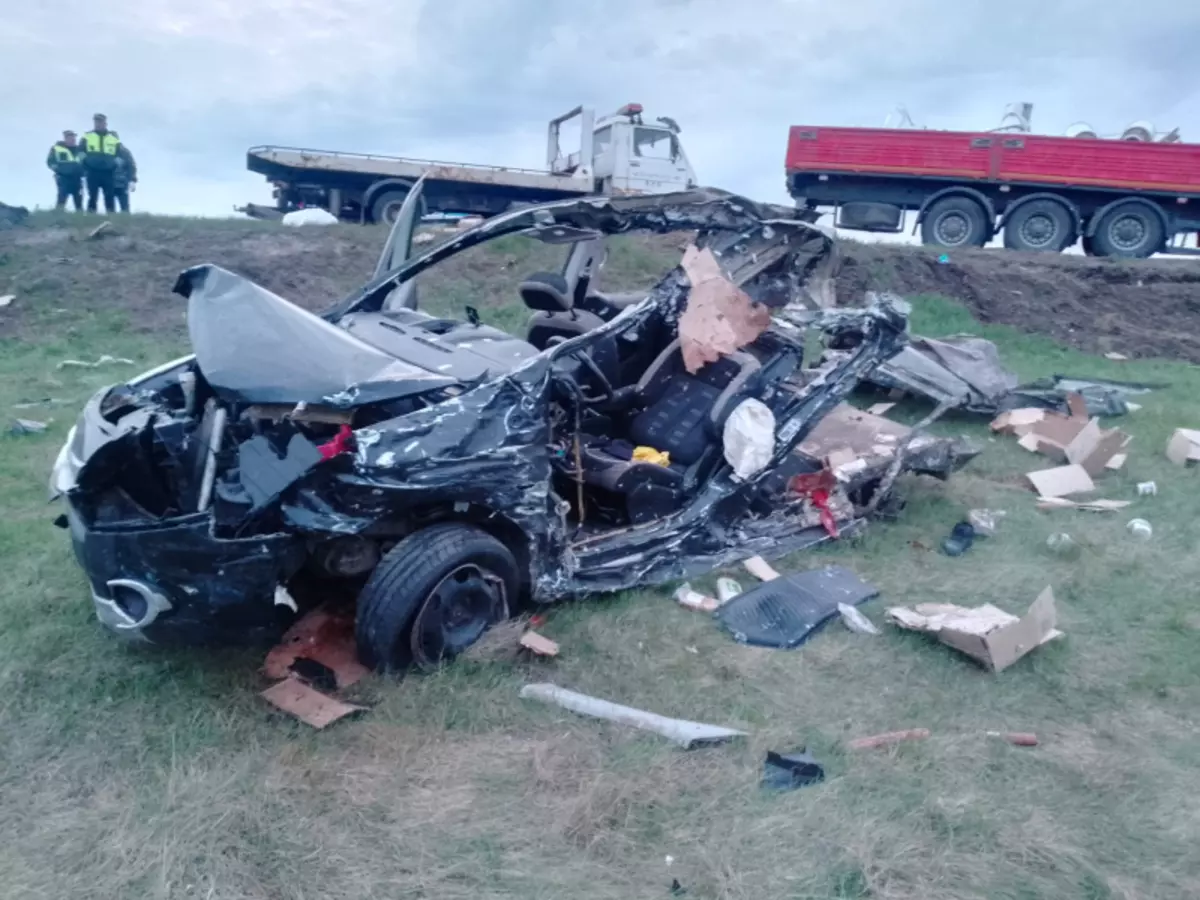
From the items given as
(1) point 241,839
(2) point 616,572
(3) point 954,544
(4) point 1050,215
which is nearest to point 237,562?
(1) point 241,839

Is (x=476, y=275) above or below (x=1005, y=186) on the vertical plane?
below

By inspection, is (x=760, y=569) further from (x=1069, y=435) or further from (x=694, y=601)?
(x=1069, y=435)

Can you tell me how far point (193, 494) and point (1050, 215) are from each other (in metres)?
14.9

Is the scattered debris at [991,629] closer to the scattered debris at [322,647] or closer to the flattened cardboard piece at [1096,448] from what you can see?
the scattered debris at [322,647]

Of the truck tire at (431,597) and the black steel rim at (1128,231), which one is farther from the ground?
the black steel rim at (1128,231)

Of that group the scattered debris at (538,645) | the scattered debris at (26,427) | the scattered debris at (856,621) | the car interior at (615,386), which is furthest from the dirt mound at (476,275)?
the scattered debris at (538,645)

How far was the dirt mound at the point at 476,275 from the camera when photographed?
11.3 m

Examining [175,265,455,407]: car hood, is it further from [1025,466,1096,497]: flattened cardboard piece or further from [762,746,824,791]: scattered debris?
[1025,466,1096,497]: flattened cardboard piece

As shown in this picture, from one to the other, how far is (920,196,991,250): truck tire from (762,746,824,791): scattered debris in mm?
13750

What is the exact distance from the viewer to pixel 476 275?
12383 mm

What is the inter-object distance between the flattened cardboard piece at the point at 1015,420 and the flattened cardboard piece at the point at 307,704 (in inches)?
233

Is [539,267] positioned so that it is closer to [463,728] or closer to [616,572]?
[616,572]

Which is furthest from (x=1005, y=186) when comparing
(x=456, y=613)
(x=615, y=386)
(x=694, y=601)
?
(x=456, y=613)

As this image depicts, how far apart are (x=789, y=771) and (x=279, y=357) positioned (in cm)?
211
